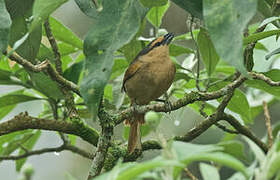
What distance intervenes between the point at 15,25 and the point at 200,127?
765 millimetres

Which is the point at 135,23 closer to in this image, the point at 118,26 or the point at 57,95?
the point at 118,26

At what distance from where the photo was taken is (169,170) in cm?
74

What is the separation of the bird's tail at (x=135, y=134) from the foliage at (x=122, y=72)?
0.15 ft

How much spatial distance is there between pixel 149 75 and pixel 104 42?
1.28m

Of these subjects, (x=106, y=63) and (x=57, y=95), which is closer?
(x=106, y=63)

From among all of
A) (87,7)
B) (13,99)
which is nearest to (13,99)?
(13,99)

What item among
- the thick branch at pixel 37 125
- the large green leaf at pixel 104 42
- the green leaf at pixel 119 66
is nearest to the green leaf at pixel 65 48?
the green leaf at pixel 119 66

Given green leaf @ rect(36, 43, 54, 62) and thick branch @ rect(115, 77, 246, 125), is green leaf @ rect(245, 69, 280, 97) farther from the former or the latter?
green leaf @ rect(36, 43, 54, 62)

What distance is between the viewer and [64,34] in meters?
2.17

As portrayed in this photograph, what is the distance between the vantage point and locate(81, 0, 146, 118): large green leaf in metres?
1.19

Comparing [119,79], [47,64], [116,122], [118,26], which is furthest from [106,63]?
[119,79]

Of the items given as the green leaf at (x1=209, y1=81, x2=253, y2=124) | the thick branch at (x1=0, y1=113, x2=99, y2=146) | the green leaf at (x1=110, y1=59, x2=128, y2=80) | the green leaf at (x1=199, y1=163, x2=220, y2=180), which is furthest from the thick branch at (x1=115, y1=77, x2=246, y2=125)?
the green leaf at (x1=199, y1=163, x2=220, y2=180)

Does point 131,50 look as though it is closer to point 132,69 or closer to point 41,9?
point 132,69

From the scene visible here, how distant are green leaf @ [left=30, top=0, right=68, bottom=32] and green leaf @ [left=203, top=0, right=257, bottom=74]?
39cm
